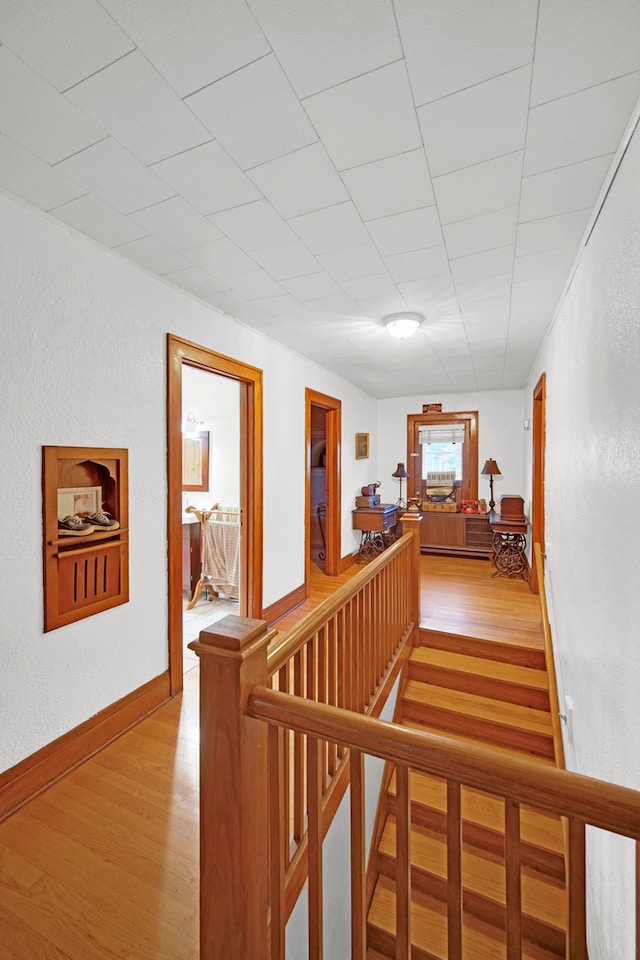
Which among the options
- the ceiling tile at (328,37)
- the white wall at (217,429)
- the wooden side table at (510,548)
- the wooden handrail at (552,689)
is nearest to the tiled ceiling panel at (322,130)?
the ceiling tile at (328,37)

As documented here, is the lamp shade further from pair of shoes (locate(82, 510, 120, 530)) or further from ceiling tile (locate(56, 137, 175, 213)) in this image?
ceiling tile (locate(56, 137, 175, 213))

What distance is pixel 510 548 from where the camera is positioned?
5094 millimetres

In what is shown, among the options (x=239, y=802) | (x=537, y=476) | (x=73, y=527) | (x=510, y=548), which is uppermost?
(x=537, y=476)

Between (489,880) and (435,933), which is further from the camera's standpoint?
(489,880)

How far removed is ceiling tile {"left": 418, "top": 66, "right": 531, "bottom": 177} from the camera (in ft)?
3.91

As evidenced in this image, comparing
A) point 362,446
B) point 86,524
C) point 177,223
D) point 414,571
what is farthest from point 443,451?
point 86,524

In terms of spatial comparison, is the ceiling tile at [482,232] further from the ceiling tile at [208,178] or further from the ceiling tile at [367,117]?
the ceiling tile at [208,178]

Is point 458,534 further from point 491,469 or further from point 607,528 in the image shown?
point 607,528

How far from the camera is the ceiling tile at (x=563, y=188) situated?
1.51 m

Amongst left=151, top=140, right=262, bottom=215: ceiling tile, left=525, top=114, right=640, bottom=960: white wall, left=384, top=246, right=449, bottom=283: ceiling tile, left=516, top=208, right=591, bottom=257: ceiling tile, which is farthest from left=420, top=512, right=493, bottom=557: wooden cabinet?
left=151, top=140, right=262, bottom=215: ceiling tile

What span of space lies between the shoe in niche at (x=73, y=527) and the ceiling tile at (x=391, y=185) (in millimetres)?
1870

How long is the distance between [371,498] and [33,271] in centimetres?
476

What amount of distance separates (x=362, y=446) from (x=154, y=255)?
14.0 feet

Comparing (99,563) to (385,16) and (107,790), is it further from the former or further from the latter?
(385,16)
